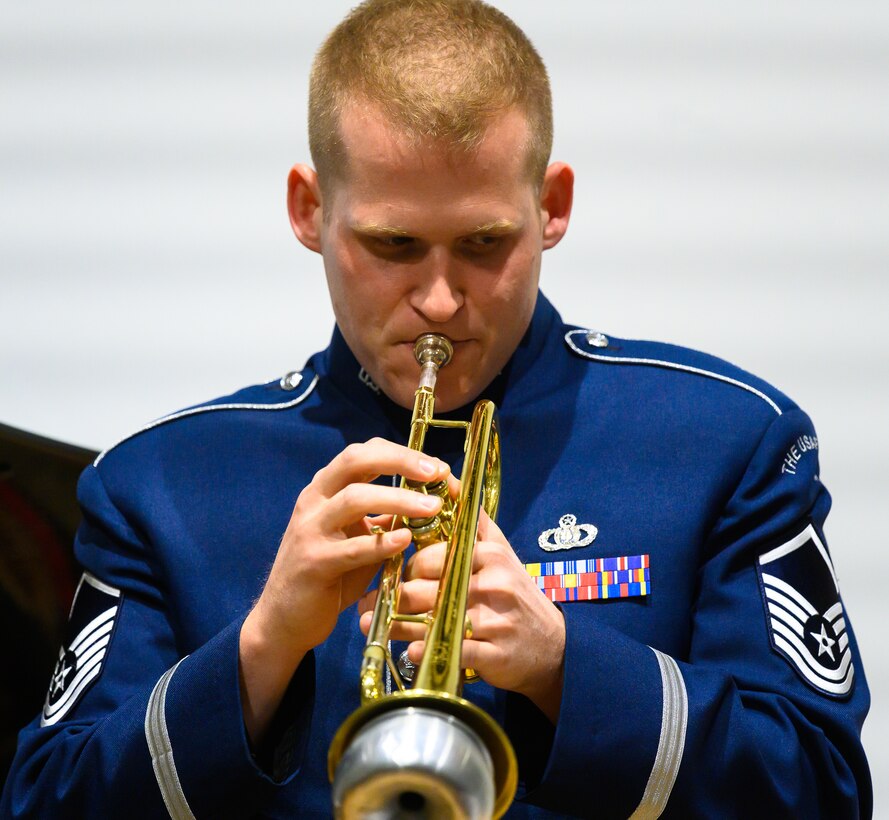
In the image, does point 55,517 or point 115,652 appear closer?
point 115,652

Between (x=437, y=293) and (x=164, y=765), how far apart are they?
62 centimetres

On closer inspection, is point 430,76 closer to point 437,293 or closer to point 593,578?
point 437,293

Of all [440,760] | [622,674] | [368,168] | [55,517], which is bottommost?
[55,517]

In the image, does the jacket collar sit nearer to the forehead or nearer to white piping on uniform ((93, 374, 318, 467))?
white piping on uniform ((93, 374, 318, 467))

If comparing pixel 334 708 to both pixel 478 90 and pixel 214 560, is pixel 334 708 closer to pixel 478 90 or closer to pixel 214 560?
pixel 214 560

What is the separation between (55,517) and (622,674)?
1070 mm

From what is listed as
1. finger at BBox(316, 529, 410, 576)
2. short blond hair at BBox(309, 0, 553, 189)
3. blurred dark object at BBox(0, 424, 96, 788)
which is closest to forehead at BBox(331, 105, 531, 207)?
short blond hair at BBox(309, 0, 553, 189)

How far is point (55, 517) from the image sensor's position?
8.04ft

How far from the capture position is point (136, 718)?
5.99 ft

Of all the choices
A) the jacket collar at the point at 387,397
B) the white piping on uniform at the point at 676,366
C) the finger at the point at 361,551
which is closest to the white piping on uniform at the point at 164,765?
the finger at the point at 361,551

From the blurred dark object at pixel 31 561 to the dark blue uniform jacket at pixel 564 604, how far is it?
26cm

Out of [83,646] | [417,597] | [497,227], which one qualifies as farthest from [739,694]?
[83,646]

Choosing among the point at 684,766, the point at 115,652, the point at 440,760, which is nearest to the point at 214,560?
the point at 115,652

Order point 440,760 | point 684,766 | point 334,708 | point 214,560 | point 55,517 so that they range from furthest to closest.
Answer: point 55,517 → point 214,560 → point 334,708 → point 684,766 → point 440,760
